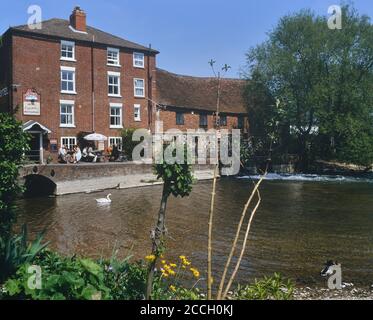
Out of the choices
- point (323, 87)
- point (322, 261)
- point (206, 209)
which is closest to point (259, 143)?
point (323, 87)

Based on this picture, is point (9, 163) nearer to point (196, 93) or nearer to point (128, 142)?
point (128, 142)

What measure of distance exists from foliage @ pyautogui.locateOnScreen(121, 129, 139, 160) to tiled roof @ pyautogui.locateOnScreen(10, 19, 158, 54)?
26.0 ft

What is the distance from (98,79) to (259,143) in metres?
17.0

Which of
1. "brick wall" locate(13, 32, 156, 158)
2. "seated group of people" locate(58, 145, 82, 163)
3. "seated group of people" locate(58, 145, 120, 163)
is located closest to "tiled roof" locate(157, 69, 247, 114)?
"brick wall" locate(13, 32, 156, 158)

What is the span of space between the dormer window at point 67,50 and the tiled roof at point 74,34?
48 cm

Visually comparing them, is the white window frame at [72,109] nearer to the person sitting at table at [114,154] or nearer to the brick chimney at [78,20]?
the person sitting at table at [114,154]

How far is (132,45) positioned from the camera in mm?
39500

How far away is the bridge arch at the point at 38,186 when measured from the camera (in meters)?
26.3

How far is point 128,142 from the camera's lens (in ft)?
118

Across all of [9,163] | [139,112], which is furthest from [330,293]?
[139,112]

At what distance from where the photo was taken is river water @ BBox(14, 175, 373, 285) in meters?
11.2

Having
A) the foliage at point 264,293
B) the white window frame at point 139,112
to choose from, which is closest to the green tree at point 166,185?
the foliage at point 264,293

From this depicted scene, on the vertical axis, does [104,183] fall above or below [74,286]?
below

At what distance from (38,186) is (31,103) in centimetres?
864
